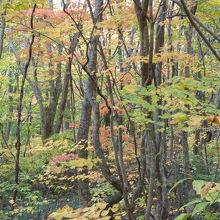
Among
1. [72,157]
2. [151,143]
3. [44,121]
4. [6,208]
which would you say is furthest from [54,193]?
[151,143]

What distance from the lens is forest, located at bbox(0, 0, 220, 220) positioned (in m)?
2.14

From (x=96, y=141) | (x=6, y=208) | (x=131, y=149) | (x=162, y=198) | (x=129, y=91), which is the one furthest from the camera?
(x=6, y=208)

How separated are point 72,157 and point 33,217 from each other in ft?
8.21

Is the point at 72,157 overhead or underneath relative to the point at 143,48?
underneath

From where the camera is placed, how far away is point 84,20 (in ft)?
20.6

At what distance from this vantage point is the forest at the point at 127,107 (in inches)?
84.4

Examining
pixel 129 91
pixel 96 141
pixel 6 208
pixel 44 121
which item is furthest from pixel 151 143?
pixel 44 121

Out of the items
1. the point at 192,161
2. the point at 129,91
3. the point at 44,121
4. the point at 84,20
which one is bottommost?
the point at 192,161

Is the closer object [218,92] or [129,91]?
[129,91]

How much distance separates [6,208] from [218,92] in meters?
7.29

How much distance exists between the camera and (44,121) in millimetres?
10250

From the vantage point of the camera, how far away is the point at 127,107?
520cm

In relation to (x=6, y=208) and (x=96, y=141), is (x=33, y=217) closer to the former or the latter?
(x=6, y=208)

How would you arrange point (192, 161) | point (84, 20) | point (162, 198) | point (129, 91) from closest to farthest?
point (129, 91), point (162, 198), point (84, 20), point (192, 161)
